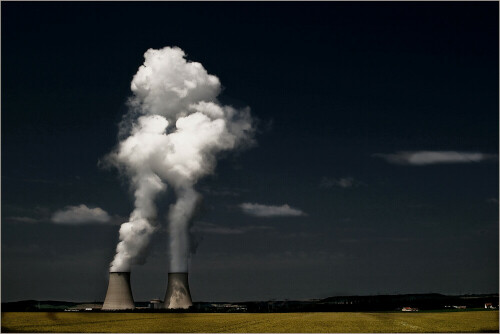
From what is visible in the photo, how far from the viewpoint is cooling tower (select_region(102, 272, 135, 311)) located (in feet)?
283

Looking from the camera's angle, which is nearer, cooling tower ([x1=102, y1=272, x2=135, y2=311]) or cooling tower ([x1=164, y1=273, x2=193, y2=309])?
cooling tower ([x1=102, y1=272, x2=135, y2=311])

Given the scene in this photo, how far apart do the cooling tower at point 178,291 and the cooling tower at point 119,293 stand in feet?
18.0

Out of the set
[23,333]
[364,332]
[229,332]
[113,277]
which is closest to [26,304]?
[113,277]

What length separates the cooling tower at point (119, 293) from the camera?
86387 millimetres

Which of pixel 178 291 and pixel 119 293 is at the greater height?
pixel 178 291

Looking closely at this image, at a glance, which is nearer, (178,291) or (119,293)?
(119,293)

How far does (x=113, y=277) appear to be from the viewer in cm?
9075

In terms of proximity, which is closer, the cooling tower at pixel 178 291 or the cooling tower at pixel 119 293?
the cooling tower at pixel 119 293

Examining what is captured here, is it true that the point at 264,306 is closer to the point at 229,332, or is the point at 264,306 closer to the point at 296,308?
the point at 296,308

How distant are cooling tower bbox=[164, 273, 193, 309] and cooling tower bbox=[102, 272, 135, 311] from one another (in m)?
5.50

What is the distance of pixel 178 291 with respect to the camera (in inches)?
3585

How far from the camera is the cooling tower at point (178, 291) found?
90.1m

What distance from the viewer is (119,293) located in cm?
8906

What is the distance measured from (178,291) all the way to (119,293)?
8.32 metres
